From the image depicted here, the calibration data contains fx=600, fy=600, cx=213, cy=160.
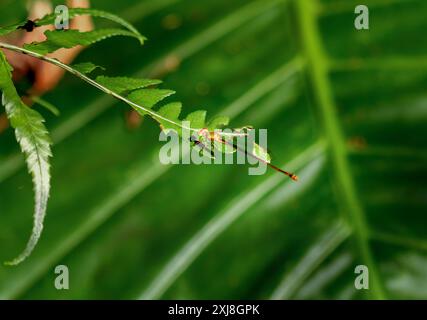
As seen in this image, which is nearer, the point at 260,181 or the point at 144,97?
the point at 144,97

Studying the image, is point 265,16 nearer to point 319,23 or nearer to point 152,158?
point 319,23

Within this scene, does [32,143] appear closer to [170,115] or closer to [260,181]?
[170,115]

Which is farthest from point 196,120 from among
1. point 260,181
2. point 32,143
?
point 260,181

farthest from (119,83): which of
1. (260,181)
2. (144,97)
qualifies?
(260,181)

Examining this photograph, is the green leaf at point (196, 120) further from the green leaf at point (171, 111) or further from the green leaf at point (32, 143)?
the green leaf at point (32, 143)

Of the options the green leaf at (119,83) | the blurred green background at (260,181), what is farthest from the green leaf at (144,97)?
the blurred green background at (260,181)

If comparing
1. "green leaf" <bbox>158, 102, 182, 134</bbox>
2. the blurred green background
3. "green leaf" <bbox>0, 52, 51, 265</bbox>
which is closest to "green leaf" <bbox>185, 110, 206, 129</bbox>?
"green leaf" <bbox>158, 102, 182, 134</bbox>

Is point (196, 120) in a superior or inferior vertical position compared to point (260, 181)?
inferior
